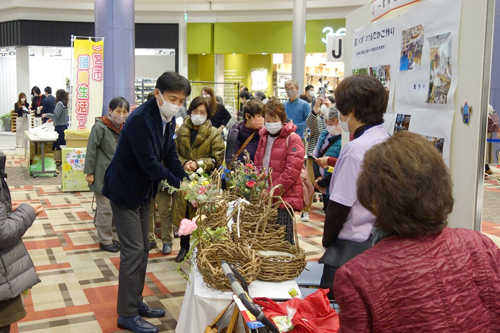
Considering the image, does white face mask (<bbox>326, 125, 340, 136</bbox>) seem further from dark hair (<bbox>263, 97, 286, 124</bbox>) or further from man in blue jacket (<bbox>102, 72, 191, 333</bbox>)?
man in blue jacket (<bbox>102, 72, 191, 333</bbox>)

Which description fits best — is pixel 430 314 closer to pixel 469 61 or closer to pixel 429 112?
pixel 469 61

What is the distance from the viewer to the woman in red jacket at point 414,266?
1172mm

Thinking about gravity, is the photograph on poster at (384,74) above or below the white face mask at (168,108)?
above

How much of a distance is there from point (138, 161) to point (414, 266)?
2.21m

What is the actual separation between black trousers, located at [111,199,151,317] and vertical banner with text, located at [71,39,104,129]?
5633 millimetres

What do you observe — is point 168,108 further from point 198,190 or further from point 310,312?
point 310,312

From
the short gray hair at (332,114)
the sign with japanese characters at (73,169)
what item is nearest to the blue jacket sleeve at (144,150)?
the short gray hair at (332,114)

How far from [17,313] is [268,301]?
1256 millimetres

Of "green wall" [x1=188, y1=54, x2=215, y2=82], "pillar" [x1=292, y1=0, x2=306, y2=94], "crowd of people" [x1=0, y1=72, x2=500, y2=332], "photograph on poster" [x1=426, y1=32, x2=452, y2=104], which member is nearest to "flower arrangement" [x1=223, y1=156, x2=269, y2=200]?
"crowd of people" [x1=0, y1=72, x2=500, y2=332]

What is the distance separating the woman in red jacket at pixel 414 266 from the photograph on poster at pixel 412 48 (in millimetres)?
1626

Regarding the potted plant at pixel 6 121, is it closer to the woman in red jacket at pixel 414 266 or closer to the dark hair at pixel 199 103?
the dark hair at pixel 199 103

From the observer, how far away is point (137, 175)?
3.20 meters

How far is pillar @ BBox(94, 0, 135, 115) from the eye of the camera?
874 centimetres

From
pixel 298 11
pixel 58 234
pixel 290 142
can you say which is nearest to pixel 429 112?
pixel 290 142
